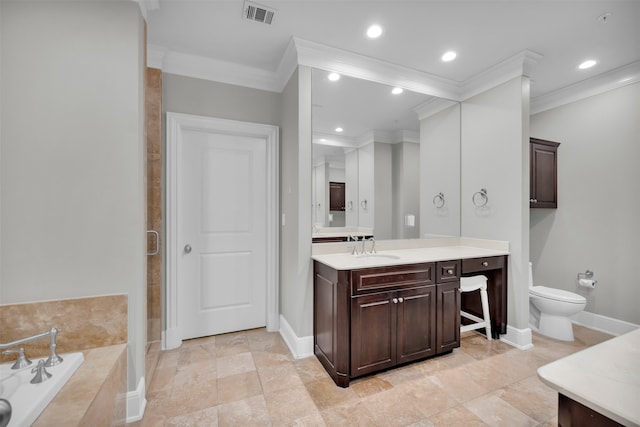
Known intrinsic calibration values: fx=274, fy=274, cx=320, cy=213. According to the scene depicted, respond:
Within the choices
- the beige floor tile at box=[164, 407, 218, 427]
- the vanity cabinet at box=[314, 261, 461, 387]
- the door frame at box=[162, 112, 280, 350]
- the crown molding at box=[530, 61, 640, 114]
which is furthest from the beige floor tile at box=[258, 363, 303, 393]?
the crown molding at box=[530, 61, 640, 114]

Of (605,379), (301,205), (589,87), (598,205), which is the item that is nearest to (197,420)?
(301,205)

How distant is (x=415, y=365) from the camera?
220 cm

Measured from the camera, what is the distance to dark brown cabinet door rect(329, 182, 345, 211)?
8.76 ft

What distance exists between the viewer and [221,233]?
2.72m

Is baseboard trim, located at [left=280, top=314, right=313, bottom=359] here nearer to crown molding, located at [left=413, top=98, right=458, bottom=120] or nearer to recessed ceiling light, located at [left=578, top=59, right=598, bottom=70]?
crown molding, located at [left=413, top=98, right=458, bottom=120]

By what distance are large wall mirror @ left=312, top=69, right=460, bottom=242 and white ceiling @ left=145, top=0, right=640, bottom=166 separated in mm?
84

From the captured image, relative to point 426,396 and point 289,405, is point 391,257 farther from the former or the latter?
point 289,405

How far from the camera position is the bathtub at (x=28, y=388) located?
1026 millimetres

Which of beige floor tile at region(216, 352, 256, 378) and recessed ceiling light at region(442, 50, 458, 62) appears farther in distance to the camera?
recessed ceiling light at region(442, 50, 458, 62)

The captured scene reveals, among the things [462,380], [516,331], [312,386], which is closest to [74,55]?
[312,386]

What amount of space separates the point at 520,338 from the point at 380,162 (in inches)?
82.6

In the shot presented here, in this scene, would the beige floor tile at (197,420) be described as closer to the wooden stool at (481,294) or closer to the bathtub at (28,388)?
the bathtub at (28,388)

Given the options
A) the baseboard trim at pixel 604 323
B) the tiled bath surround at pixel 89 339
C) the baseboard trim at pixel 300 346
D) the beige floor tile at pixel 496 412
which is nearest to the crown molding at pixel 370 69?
the tiled bath surround at pixel 89 339

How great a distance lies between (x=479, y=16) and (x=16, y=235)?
10.6 feet
